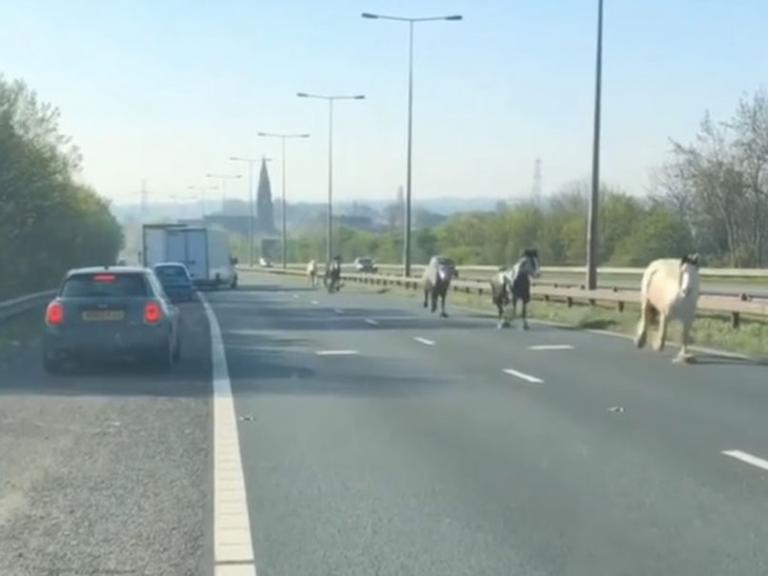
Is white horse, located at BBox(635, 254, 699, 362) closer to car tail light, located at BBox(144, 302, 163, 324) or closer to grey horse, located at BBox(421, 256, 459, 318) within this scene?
car tail light, located at BBox(144, 302, 163, 324)

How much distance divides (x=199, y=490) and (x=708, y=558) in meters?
3.88

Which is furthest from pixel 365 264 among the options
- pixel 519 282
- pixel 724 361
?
pixel 724 361

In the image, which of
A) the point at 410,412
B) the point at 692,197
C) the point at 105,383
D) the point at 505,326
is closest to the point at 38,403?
the point at 105,383

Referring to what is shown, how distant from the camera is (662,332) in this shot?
953 inches

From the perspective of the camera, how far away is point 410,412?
1563 cm

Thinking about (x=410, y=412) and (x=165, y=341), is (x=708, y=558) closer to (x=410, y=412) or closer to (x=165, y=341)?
(x=410, y=412)

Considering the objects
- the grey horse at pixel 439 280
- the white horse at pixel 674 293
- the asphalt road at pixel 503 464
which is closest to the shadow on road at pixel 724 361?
the asphalt road at pixel 503 464

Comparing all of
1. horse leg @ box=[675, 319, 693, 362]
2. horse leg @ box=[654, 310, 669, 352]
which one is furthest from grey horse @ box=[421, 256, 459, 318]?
horse leg @ box=[675, 319, 693, 362]

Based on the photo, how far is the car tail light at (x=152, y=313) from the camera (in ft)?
69.2

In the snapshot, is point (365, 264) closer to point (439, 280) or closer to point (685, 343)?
point (439, 280)

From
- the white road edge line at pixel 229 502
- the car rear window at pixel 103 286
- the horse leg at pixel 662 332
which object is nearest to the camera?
the white road edge line at pixel 229 502

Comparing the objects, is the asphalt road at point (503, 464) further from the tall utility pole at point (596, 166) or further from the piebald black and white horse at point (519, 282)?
the tall utility pole at point (596, 166)

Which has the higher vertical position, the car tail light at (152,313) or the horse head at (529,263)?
the horse head at (529,263)

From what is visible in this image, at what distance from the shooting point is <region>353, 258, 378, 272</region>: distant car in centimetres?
10995
